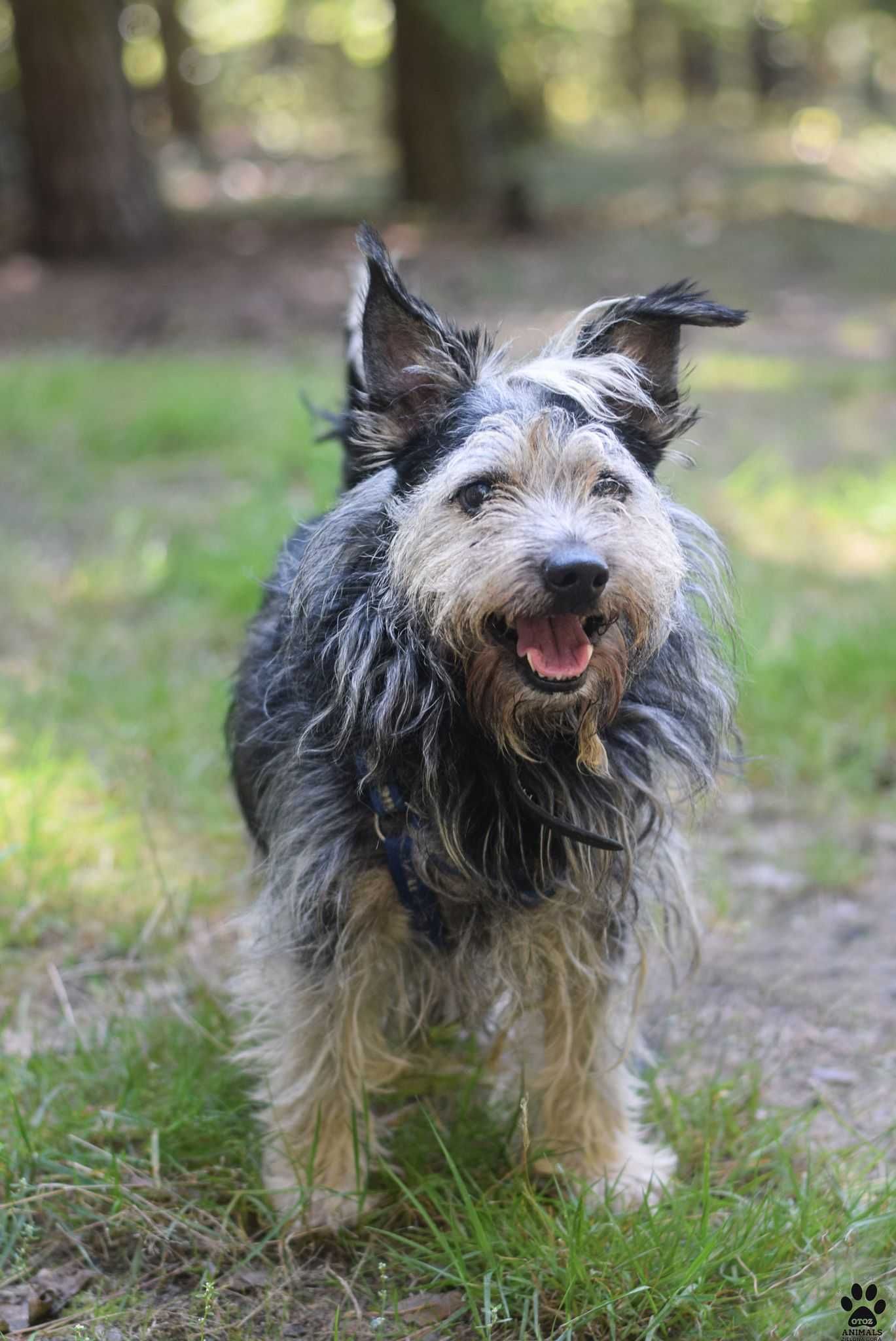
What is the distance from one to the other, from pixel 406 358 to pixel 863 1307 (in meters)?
1.78

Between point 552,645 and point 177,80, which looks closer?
point 552,645

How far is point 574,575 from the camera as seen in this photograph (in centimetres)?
205

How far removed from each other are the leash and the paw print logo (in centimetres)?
81

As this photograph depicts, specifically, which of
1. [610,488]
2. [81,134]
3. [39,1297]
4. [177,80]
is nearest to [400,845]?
[610,488]

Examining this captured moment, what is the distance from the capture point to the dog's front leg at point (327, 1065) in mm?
2504

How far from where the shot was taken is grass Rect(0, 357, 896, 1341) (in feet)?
7.40

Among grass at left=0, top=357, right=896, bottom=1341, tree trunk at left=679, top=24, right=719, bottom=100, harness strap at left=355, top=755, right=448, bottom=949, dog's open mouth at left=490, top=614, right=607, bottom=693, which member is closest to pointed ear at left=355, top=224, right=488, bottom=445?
dog's open mouth at left=490, top=614, right=607, bottom=693

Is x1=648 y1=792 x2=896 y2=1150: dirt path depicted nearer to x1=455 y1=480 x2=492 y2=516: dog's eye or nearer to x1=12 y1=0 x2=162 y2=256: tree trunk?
x1=455 y1=480 x2=492 y2=516: dog's eye

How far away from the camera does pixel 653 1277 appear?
87.2 inches

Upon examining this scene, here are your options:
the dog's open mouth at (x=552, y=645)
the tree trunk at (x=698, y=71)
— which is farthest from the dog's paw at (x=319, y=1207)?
the tree trunk at (x=698, y=71)

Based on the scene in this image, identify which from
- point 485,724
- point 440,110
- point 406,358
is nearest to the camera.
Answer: point 485,724

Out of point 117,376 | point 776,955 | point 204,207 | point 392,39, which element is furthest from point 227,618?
point 204,207

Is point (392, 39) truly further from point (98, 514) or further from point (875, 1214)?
point (875, 1214)

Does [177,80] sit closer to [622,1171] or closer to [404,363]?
[404,363]
